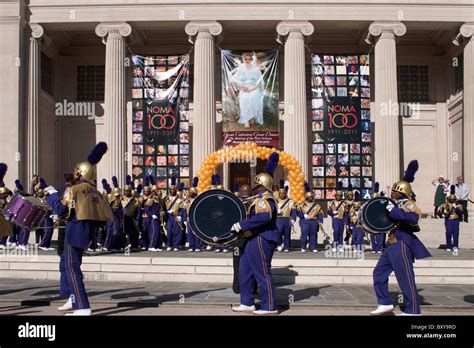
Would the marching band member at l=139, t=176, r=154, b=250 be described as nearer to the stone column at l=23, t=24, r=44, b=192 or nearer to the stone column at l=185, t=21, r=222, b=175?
the stone column at l=185, t=21, r=222, b=175

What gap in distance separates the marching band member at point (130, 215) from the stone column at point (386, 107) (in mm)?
12693

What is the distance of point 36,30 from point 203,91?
26.2 ft

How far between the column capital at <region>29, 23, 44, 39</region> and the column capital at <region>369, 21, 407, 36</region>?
14.7 m

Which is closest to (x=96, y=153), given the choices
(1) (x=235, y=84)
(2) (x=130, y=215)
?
(2) (x=130, y=215)

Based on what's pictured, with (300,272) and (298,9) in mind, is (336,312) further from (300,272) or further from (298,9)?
(298,9)

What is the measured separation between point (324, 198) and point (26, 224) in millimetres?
19423

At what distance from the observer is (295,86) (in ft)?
82.6

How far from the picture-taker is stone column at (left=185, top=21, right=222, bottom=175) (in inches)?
985

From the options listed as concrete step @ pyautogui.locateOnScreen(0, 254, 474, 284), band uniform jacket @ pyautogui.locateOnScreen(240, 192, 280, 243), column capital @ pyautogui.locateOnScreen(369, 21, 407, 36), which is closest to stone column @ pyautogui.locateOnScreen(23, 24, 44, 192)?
concrete step @ pyautogui.locateOnScreen(0, 254, 474, 284)

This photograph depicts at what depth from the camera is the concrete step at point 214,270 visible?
12.3 metres

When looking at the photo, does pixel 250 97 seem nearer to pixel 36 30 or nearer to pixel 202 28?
pixel 202 28

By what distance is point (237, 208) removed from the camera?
862 cm

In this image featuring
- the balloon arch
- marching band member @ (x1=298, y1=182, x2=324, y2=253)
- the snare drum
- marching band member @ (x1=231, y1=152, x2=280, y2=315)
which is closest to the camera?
marching band member @ (x1=231, y1=152, x2=280, y2=315)
